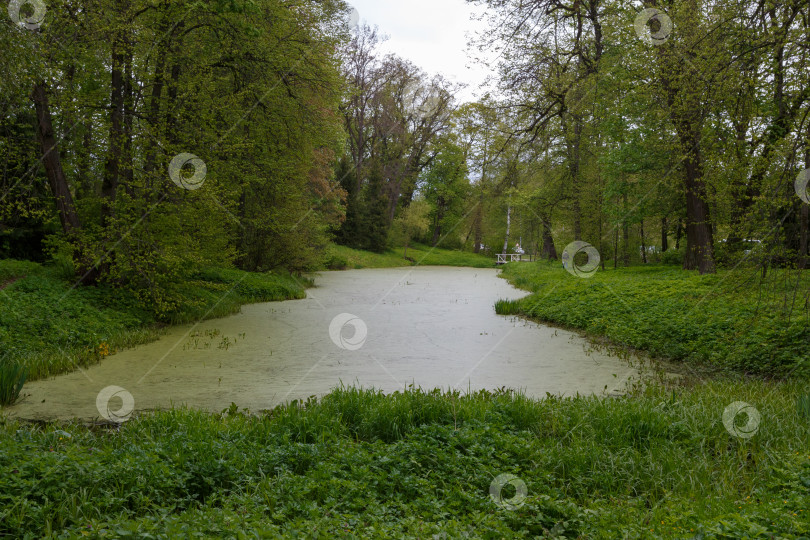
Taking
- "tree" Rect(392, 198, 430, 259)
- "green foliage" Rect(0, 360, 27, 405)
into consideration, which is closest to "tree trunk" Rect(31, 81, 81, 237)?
"green foliage" Rect(0, 360, 27, 405)

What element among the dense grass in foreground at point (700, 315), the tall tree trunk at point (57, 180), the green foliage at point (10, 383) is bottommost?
the green foliage at point (10, 383)

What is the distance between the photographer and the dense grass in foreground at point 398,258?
3116 centimetres

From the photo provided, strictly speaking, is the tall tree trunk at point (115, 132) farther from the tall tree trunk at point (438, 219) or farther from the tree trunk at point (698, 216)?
the tall tree trunk at point (438, 219)

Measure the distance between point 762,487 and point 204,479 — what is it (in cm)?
362

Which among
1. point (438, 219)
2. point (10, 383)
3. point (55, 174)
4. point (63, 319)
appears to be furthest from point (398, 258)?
point (10, 383)

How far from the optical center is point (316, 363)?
26.0 ft

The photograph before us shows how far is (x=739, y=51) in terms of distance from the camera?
6992 millimetres

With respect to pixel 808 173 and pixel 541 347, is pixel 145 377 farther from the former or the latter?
pixel 808 173

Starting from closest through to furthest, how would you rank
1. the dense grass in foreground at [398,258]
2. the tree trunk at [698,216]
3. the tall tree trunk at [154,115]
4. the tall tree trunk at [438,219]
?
the tall tree trunk at [154,115] → the tree trunk at [698,216] → the dense grass in foreground at [398,258] → the tall tree trunk at [438,219]

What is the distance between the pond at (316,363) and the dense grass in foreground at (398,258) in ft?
50.6

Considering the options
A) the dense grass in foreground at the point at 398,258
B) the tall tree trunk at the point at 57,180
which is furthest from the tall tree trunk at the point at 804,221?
the dense grass in foreground at the point at 398,258

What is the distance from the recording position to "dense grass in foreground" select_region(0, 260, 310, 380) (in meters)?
7.01

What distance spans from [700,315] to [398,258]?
96.5 feet

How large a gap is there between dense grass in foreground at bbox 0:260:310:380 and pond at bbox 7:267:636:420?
11.8 inches
